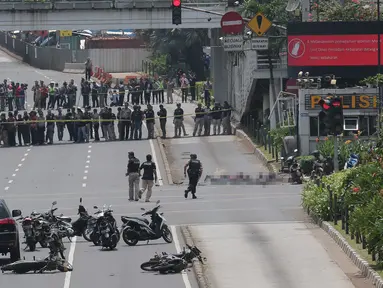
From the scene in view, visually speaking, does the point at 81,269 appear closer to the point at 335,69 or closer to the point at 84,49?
the point at 335,69

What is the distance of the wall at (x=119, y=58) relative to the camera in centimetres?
9769

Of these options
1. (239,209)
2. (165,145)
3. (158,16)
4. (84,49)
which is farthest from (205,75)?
(239,209)

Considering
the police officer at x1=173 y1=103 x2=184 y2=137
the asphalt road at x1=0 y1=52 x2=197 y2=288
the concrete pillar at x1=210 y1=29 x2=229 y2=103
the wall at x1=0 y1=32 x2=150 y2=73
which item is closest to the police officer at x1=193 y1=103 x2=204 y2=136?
the police officer at x1=173 y1=103 x2=184 y2=137

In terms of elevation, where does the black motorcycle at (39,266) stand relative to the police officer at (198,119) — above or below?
below

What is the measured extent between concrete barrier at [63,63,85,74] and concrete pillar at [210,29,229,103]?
2326cm

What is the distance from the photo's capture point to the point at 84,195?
43.0 metres

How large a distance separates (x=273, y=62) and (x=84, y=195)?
1770 cm

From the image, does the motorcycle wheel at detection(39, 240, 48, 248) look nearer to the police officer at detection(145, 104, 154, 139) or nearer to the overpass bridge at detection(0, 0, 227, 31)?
the police officer at detection(145, 104, 154, 139)

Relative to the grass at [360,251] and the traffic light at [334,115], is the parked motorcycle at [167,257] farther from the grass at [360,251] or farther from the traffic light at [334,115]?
the traffic light at [334,115]

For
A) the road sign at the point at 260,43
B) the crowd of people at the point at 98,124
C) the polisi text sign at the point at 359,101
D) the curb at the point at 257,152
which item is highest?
the road sign at the point at 260,43

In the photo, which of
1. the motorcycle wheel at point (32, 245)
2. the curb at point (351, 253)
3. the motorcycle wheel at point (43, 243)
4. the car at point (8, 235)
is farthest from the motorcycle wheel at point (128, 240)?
the curb at point (351, 253)

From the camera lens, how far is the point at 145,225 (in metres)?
30.6

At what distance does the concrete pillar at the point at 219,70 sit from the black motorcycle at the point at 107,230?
42.1 m

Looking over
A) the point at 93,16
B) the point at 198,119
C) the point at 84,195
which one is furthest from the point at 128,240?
the point at 93,16
